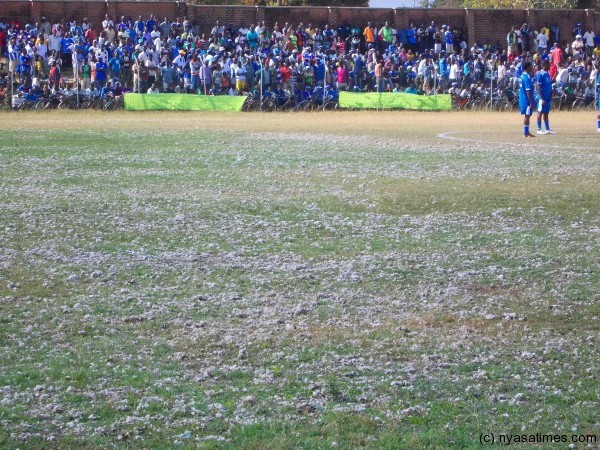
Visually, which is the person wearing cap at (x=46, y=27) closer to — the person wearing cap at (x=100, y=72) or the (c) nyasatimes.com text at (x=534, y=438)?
the person wearing cap at (x=100, y=72)

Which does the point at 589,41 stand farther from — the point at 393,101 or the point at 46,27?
the point at 46,27

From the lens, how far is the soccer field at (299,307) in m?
5.69

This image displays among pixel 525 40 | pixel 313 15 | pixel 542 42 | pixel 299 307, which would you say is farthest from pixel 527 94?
pixel 313 15

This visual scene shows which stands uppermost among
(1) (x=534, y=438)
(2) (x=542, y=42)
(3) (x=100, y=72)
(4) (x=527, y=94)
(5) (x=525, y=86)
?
(2) (x=542, y=42)

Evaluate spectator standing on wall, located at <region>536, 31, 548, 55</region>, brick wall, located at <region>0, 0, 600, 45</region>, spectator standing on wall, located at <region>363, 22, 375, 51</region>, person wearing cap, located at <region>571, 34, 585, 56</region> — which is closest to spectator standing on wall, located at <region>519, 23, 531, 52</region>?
spectator standing on wall, located at <region>536, 31, 548, 55</region>

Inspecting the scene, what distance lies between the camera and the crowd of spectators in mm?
44531

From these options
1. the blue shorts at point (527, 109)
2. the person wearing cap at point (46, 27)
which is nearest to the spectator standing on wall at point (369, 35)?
the person wearing cap at point (46, 27)

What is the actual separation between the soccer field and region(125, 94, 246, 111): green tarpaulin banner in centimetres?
2494

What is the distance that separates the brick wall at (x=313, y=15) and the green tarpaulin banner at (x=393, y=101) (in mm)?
14286

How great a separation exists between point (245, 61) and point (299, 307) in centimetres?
3906

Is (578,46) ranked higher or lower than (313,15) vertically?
lower

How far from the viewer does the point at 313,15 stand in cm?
5906

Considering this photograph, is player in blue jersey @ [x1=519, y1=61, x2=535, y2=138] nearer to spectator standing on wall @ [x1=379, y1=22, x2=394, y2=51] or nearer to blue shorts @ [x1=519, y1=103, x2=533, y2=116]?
blue shorts @ [x1=519, y1=103, x2=533, y2=116]

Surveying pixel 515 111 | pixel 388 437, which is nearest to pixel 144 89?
pixel 515 111
